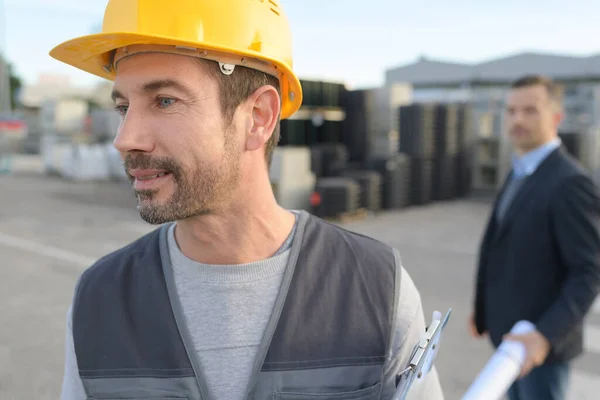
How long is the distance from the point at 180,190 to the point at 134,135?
0.19 metres

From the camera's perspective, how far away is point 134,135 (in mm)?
1446

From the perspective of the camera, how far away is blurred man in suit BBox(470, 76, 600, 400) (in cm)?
251

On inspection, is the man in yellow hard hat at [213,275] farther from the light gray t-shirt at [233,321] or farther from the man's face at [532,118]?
the man's face at [532,118]

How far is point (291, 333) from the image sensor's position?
1456mm

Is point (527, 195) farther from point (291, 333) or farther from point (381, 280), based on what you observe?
point (291, 333)

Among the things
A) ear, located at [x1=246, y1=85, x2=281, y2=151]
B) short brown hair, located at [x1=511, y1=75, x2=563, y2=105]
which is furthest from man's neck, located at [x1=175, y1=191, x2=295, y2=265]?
short brown hair, located at [x1=511, y1=75, x2=563, y2=105]

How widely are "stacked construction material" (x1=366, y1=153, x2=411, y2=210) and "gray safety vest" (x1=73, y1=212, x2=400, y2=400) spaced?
1169 centimetres

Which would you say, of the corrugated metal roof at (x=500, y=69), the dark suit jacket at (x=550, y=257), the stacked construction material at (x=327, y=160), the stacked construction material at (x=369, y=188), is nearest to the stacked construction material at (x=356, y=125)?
the stacked construction material at (x=327, y=160)

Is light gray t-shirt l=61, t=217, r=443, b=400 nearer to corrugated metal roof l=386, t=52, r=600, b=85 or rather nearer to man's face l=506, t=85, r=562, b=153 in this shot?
man's face l=506, t=85, r=562, b=153

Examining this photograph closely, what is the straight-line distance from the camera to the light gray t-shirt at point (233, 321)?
4.79ft

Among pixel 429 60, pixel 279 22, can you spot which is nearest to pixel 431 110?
pixel 279 22

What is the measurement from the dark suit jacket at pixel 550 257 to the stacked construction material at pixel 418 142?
1121cm

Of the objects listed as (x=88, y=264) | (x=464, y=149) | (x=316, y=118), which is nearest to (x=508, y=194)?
(x=88, y=264)

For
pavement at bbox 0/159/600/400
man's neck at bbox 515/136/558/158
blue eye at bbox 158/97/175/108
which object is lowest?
pavement at bbox 0/159/600/400
